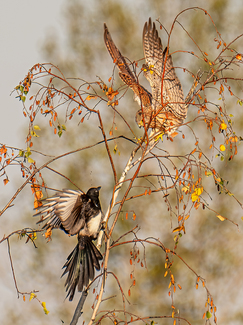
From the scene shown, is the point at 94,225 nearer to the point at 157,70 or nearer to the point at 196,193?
the point at 196,193

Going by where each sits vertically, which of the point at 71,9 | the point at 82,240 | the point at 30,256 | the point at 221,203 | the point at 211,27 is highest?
the point at 211,27

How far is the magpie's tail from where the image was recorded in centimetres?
208

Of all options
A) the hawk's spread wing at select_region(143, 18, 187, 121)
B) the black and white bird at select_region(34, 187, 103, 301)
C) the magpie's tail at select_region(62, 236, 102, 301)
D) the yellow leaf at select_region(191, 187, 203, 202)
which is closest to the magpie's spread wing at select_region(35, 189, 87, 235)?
the black and white bird at select_region(34, 187, 103, 301)

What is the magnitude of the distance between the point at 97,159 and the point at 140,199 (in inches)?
34.9

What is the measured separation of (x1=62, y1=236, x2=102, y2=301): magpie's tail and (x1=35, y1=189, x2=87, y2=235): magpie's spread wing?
0.10 meters

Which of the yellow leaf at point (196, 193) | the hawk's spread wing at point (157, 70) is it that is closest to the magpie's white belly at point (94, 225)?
the yellow leaf at point (196, 193)

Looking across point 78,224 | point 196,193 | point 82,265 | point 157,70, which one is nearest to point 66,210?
point 78,224

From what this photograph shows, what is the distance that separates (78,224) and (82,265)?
0.21 m

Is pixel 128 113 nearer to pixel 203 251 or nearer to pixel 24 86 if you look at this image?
pixel 203 251

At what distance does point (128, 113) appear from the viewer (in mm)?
6625

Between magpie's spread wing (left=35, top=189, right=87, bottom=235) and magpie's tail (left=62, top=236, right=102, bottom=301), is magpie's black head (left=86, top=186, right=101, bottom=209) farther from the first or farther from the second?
magpie's tail (left=62, top=236, right=102, bottom=301)

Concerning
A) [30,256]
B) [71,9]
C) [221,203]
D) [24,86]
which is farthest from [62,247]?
[24,86]

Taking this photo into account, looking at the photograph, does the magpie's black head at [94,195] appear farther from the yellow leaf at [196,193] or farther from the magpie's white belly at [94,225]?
the yellow leaf at [196,193]

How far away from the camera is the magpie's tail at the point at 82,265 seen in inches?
82.0
